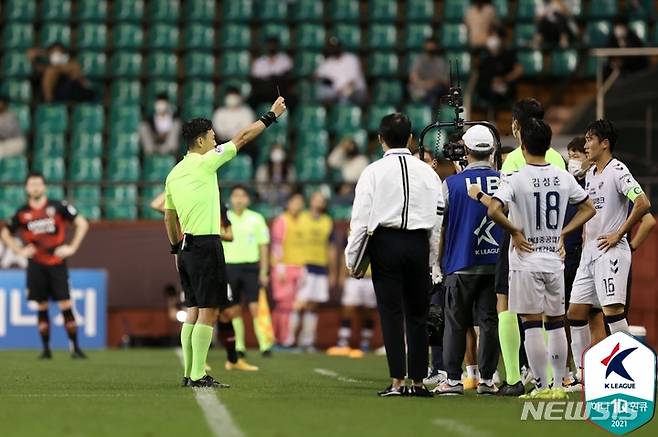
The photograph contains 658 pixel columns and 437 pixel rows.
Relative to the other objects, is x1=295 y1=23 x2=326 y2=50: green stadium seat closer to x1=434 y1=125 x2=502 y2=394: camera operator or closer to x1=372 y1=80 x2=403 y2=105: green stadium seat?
x1=372 y1=80 x2=403 y2=105: green stadium seat

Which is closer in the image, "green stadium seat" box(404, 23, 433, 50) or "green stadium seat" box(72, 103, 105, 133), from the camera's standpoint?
"green stadium seat" box(72, 103, 105, 133)

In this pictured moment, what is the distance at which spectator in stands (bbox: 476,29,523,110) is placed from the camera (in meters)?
24.3

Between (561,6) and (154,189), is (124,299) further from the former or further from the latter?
(561,6)

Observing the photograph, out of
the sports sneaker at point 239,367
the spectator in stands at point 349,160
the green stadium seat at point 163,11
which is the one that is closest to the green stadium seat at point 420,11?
the spectator in stands at point 349,160

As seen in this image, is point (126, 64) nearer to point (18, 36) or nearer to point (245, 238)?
point (18, 36)

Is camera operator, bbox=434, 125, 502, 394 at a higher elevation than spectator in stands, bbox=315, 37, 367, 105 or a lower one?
lower

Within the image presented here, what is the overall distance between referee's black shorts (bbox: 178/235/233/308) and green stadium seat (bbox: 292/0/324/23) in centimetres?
1527

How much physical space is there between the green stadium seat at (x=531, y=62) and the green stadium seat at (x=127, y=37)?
23.1 ft

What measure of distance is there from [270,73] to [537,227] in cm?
1508

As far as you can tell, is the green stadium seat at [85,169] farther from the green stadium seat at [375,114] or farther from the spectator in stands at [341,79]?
the green stadium seat at [375,114]

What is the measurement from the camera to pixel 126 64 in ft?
87.6

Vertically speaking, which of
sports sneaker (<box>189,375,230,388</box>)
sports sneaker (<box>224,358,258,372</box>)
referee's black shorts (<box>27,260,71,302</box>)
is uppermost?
referee's black shorts (<box>27,260,71,302</box>)

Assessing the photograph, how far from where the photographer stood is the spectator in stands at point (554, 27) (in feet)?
84.3

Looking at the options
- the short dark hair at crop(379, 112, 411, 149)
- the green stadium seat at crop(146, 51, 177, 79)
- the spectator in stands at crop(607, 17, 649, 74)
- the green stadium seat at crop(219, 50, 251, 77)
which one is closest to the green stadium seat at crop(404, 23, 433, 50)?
the green stadium seat at crop(219, 50, 251, 77)
